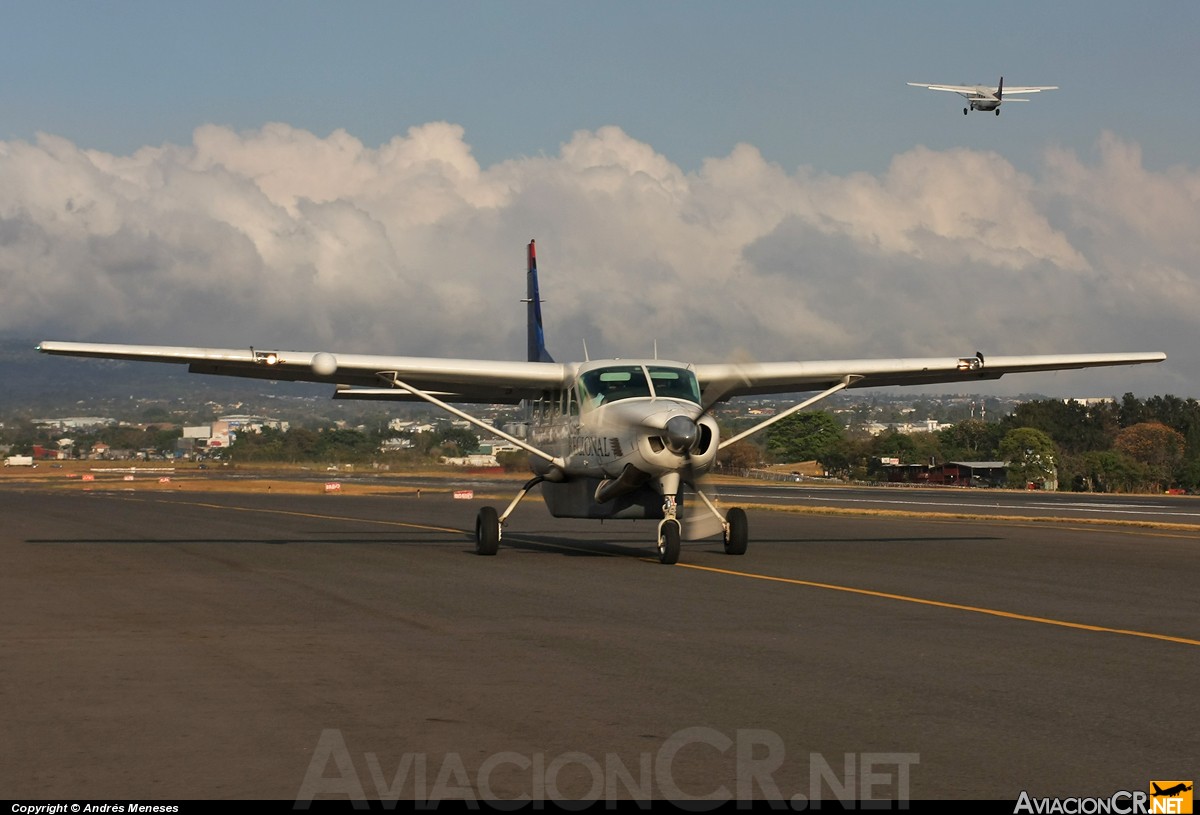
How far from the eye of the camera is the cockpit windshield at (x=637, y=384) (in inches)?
756

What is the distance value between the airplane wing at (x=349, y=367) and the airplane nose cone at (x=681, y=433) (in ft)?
13.3

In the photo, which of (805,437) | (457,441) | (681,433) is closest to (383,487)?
(681,433)

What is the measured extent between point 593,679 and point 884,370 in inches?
619

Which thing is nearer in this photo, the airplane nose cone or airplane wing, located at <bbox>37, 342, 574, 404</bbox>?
the airplane nose cone

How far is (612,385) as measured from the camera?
19.6 metres

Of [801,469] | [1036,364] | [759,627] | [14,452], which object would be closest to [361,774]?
[759,627]

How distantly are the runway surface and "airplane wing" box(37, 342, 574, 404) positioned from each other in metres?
3.61

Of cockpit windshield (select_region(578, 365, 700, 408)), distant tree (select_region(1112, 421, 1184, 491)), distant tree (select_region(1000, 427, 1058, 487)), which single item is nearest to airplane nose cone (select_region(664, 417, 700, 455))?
cockpit windshield (select_region(578, 365, 700, 408))

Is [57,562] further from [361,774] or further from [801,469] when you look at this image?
[801,469]

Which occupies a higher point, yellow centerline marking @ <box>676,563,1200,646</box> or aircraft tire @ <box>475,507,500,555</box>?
aircraft tire @ <box>475,507,500,555</box>

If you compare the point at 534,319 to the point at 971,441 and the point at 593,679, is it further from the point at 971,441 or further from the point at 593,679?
the point at 971,441

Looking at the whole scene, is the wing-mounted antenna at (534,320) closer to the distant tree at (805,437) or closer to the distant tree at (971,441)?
the distant tree at (971,441)

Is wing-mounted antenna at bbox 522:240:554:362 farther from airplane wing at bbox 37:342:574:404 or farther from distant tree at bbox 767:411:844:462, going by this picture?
distant tree at bbox 767:411:844:462

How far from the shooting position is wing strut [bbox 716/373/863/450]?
69.7ft
